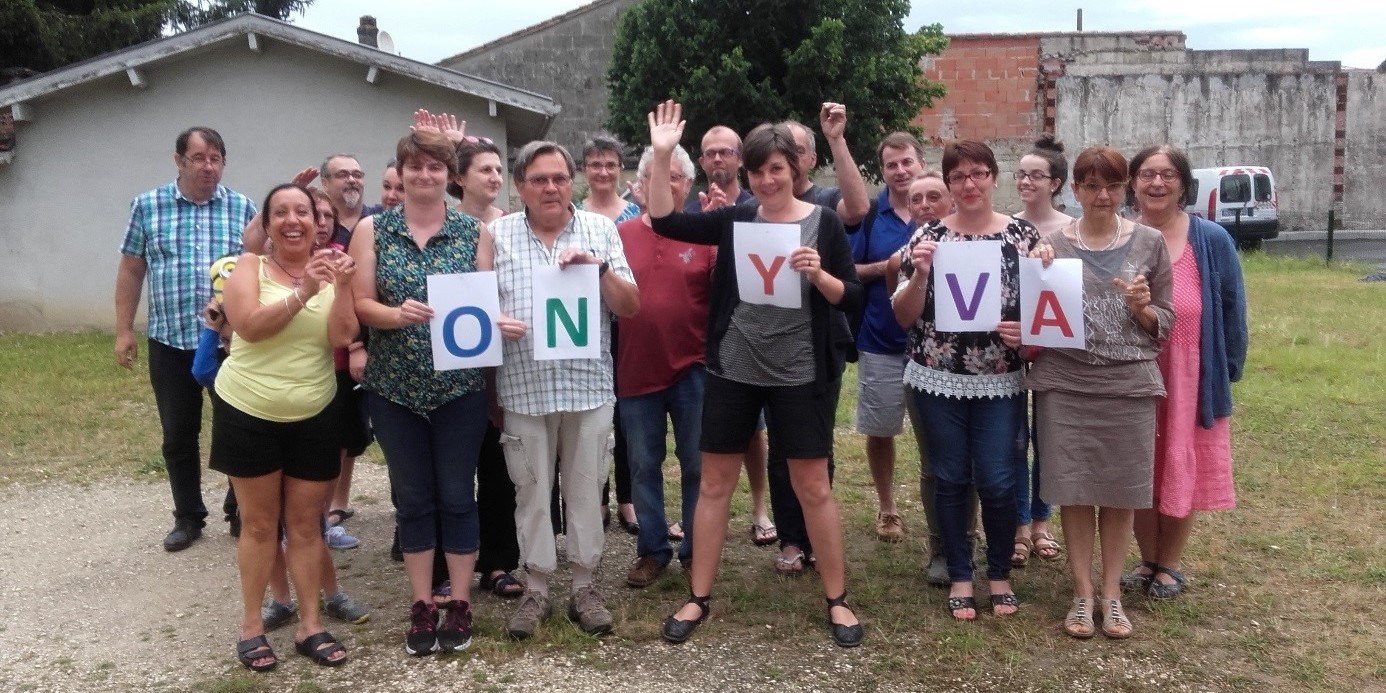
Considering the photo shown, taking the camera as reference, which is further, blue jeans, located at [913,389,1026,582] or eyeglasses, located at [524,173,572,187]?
blue jeans, located at [913,389,1026,582]

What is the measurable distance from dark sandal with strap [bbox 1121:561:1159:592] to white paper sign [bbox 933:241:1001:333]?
1459mm

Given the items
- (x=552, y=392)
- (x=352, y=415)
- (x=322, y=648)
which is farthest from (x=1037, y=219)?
(x=322, y=648)

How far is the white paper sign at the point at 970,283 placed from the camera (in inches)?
172

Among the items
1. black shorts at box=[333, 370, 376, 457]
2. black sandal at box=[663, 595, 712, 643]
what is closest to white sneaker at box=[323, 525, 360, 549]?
black shorts at box=[333, 370, 376, 457]

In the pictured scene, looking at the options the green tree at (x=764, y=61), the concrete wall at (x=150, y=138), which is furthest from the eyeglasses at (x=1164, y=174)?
the green tree at (x=764, y=61)

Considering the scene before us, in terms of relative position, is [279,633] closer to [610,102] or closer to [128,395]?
[128,395]

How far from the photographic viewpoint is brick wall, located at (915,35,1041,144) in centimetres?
2627

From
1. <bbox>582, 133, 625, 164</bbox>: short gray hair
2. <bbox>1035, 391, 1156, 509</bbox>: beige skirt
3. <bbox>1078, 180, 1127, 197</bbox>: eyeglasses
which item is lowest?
<bbox>1035, 391, 1156, 509</bbox>: beige skirt

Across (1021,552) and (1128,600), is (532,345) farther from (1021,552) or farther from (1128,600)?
(1128,600)

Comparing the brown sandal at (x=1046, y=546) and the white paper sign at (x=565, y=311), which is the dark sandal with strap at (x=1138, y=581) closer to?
the brown sandal at (x=1046, y=546)

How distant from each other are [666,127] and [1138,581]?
2.91 m

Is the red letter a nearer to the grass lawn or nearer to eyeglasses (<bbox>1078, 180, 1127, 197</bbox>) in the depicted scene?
eyeglasses (<bbox>1078, 180, 1127, 197</bbox>)

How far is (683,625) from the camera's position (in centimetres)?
452

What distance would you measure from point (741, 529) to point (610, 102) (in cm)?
1558
